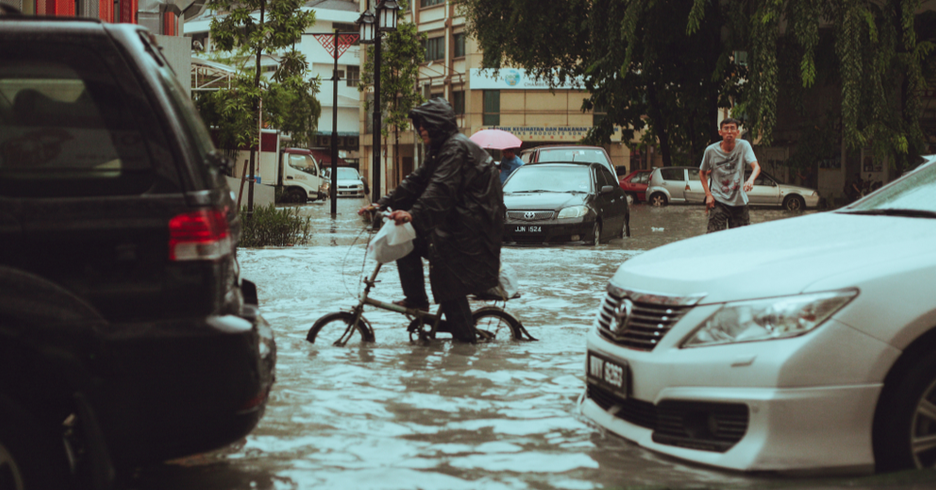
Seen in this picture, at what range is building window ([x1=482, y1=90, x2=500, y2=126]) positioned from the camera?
2562 inches

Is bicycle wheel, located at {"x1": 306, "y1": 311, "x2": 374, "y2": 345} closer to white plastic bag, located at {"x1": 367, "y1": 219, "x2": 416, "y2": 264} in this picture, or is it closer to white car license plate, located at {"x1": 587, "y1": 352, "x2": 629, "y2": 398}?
white plastic bag, located at {"x1": 367, "y1": 219, "x2": 416, "y2": 264}

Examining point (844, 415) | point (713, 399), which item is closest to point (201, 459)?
point (713, 399)

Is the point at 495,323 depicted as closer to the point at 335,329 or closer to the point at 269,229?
the point at 335,329

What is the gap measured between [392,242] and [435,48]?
63.2 m

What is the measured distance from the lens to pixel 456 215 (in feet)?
24.1

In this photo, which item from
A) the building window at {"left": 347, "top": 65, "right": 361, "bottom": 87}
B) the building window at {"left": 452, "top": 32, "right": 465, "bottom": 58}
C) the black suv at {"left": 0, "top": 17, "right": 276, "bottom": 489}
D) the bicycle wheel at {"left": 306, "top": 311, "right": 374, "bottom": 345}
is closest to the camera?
the black suv at {"left": 0, "top": 17, "right": 276, "bottom": 489}

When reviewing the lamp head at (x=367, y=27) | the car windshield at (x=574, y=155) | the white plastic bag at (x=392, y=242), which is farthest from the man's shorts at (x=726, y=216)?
the lamp head at (x=367, y=27)

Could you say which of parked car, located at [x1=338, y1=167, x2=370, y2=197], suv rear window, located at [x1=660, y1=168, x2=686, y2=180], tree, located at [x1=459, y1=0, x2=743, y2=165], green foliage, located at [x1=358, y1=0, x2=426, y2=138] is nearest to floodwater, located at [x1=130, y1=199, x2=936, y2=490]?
tree, located at [x1=459, y1=0, x2=743, y2=165]

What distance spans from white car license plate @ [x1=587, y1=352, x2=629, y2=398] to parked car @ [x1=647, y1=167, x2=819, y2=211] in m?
30.7

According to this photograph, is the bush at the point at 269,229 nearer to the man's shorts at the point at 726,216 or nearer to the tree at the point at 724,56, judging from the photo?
the man's shorts at the point at 726,216

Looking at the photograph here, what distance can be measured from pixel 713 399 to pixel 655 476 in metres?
0.46

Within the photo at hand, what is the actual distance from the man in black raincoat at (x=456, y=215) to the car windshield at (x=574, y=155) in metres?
14.8

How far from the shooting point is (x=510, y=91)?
6506 centimetres

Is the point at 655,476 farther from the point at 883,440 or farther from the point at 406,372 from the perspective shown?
the point at 406,372
